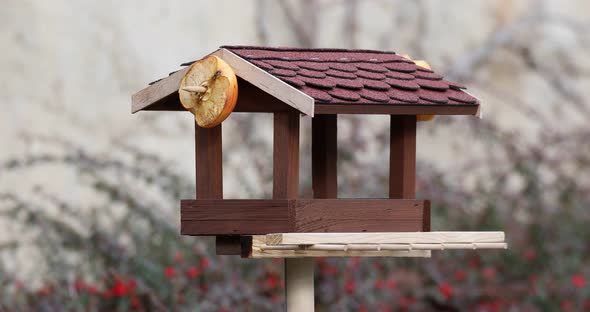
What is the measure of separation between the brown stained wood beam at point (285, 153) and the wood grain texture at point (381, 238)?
0.16 metres

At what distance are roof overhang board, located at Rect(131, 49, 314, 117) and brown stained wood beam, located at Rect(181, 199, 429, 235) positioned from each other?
295 millimetres

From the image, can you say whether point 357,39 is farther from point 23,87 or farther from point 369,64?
point 369,64

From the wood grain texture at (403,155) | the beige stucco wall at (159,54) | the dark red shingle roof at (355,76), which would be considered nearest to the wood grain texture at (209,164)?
the dark red shingle roof at (355,76)

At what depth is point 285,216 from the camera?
9.19 ft

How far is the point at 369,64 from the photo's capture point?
10.0 ft

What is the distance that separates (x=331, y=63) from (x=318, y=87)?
0.81 ft

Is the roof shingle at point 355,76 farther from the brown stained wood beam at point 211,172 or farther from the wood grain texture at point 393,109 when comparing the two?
the brown stained wood beam at point 211,172

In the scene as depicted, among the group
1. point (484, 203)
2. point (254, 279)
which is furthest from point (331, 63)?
point (484, 203)

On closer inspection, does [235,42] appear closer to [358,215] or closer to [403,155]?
[403,155]

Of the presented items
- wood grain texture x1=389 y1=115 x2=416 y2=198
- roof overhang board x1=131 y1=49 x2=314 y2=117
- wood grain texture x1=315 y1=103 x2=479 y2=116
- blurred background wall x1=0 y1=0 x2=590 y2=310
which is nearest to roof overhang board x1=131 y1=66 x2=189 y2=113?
roof overhang board x1=131 y1=49 x2=314 y2=117

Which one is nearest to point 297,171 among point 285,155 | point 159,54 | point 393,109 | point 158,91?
point 285,155

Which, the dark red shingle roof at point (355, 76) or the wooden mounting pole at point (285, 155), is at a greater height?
the dark red shingle roof at point (355, 76)

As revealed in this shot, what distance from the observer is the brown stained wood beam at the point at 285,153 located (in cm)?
279

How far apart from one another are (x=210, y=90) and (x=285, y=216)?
1.27 feet
